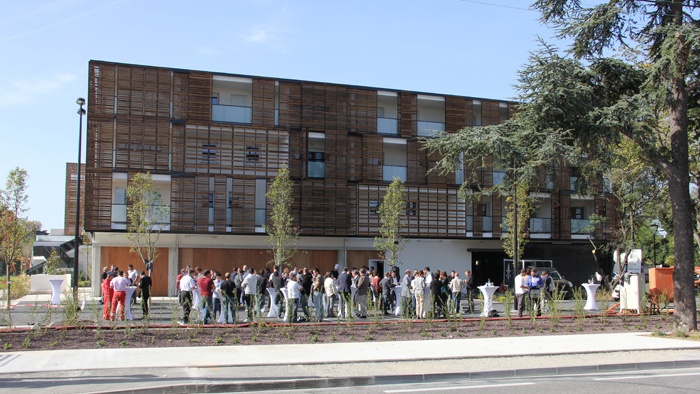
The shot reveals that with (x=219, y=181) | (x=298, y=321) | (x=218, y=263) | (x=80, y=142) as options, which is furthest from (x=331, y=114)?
(x=298, y=321)

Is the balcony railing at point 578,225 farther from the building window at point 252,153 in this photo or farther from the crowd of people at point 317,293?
the crowd of people at point 317,293

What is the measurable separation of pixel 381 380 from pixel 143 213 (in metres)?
22.2

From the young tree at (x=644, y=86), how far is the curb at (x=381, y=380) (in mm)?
5236

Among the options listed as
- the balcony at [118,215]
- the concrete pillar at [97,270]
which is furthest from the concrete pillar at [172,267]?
the concrete pillar at [97,270]

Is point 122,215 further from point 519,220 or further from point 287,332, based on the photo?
point 519,220

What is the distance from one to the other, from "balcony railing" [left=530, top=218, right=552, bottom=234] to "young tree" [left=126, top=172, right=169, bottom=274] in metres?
22.9

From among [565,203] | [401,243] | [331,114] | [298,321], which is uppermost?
[331,114]

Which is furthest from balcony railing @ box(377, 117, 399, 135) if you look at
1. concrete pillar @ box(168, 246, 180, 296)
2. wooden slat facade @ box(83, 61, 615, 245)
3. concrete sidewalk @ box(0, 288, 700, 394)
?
concrete sidewalk @ box(0, 288, 700, 394)

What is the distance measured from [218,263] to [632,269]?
25.0 meters

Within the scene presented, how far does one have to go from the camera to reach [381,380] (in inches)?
446

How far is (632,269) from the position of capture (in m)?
41.4

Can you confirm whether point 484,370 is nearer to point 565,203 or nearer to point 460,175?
point 460,175

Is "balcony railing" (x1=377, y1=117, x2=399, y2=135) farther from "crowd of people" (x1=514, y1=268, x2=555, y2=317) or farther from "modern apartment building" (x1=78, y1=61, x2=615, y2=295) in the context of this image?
"crowd of people" (x1=514, y1=268, x2=555, y2=317)

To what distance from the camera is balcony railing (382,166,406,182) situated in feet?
132
